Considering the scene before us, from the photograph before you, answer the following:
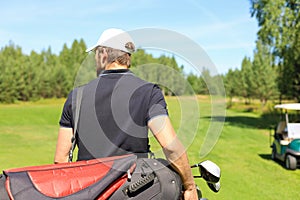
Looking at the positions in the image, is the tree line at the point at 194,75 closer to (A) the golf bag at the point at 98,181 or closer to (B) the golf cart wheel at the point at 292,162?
(A) the golf bag at the point at 98,181

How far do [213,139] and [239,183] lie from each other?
7.54m

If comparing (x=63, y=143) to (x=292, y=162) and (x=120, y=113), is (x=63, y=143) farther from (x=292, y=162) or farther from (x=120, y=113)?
(x=292, y=162)

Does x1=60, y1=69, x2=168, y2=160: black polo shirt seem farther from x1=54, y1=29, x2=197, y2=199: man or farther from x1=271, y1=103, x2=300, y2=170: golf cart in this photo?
x1=271, y1=103, x2=300, y2=170: golf cart

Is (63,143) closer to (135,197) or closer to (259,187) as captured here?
(135,197)

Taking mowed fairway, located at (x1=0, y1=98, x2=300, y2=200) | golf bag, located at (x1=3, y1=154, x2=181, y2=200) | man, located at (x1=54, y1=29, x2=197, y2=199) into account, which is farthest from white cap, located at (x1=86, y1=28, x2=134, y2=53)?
golf bag, located at (x1=3, y1=154, x2=181, y2=200)

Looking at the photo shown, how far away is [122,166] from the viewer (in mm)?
2408

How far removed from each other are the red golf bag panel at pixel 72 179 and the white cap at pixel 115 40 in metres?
0.72

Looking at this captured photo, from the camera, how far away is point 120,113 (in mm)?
2625

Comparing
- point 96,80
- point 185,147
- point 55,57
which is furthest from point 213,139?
point 55,57

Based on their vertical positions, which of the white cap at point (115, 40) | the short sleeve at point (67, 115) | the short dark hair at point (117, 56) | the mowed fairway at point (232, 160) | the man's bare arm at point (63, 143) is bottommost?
the mowed fairway at point (232, 160)

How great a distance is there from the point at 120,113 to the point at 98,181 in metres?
0.46

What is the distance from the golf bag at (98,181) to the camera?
89.9 inches

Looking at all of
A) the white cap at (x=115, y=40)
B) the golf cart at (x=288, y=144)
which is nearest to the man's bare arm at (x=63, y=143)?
the white cap at (x=115, y=40)

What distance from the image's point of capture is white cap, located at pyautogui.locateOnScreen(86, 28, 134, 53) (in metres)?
2.72
